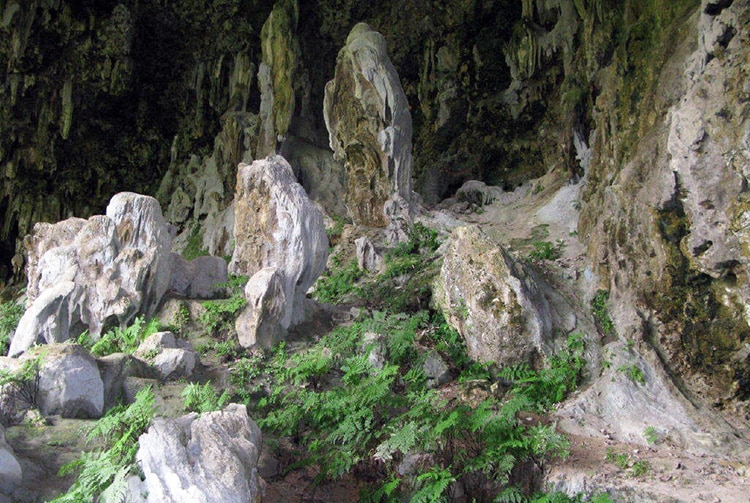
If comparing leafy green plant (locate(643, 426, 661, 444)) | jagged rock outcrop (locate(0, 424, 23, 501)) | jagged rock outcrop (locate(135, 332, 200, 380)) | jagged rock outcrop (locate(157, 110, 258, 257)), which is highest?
jagged rock outcrop (locate(157, 110, 258, 257))

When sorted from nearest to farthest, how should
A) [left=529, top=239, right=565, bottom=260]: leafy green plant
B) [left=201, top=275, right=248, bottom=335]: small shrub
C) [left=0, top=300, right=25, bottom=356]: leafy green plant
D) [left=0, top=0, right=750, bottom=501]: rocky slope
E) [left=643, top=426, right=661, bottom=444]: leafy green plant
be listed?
[left=643, top=426, right=661, bottom=444]: leafy green plant
[left=0, top=0, right=750, bottom=501]: rocky slope
[left=201, top=275, right=248, bottom=335]: small shrub
[left=0, top=300, right=25, bottom=356]: leafy green plant
[left=529, top=239, right=565, bottom=260]: leafy green plant

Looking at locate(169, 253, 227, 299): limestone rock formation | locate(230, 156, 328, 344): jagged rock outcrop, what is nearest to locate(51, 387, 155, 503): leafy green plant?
locate(230, 156, 328, 344): jagged rock outcrop

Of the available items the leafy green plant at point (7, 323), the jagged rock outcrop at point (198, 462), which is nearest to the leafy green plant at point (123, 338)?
the leafy green plant at point (7, 323)

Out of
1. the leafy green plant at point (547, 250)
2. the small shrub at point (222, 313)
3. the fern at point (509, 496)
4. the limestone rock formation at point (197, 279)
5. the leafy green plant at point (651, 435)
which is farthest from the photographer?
the leafy green plant at point (547, 250)

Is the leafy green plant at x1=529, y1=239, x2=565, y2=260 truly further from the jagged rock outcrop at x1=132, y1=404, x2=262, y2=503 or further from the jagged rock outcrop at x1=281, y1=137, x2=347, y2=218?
the jagged rock outcrop at x1=281, y1=137, x2=347, y2=218

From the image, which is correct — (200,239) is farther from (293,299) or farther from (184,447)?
(184,447)

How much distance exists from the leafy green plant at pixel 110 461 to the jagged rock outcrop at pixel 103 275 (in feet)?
11.4

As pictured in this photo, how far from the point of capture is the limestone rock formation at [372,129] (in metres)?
14.5

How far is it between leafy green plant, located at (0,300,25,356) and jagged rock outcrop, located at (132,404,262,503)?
245 inches

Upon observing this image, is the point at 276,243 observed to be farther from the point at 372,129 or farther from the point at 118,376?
the point at 372,129

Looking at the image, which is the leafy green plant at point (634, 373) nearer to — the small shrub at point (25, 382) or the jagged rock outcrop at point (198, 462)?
the jagged rock outcrop at point (198, 462)

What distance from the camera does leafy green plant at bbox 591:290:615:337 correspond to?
8328mm

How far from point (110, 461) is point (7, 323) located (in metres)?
7.54

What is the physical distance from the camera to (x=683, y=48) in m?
9.05
